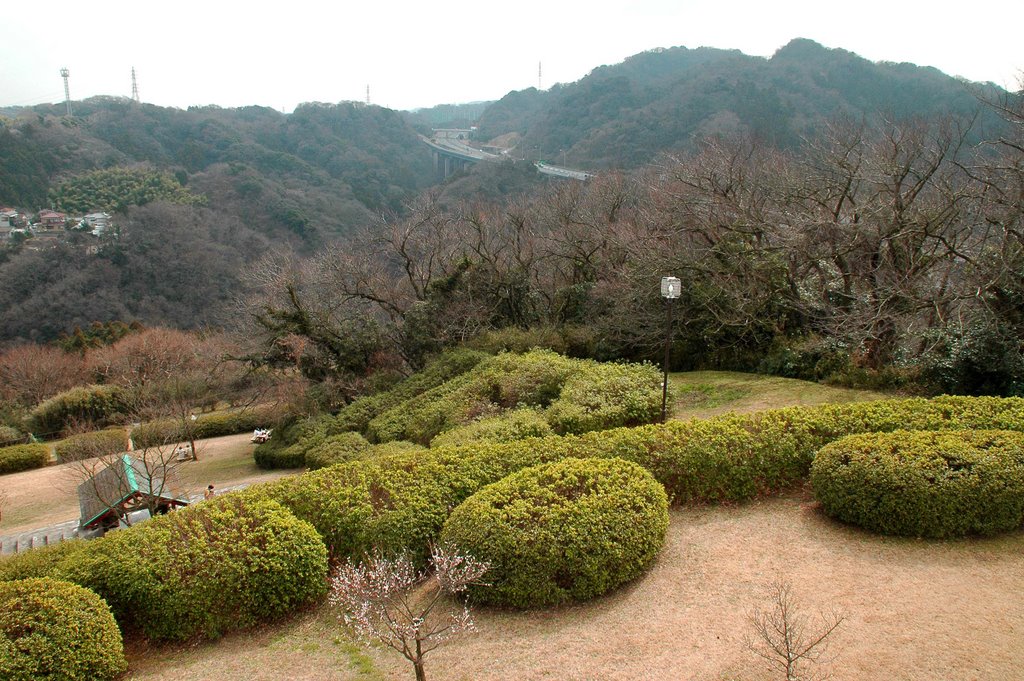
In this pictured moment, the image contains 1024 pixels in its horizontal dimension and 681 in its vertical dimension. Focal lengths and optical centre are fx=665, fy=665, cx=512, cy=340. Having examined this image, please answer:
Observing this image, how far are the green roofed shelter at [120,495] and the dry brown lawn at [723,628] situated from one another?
708cm

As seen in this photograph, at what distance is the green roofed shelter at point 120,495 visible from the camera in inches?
465

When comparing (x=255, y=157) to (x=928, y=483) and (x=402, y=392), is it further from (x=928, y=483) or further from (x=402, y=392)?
(x=928, y=483)

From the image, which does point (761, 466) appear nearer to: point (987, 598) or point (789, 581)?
point (789, 581)

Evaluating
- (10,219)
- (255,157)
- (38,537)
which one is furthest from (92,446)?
(255,157)

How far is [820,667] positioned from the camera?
14.5ft

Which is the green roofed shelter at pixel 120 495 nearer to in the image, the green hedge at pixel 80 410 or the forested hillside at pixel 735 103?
the green hedge at pixel 80 410

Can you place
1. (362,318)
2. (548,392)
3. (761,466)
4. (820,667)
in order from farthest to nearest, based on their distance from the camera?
(362,318) < (548,392) < (761,466) < (820,667)

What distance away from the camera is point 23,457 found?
67.7ft

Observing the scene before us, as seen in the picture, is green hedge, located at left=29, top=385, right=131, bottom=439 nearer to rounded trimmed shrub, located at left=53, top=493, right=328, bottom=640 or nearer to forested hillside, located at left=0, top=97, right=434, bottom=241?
rounded trimmed shrub, located at left=53, top=493, right=328, bottom=640

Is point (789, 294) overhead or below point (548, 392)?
overhead

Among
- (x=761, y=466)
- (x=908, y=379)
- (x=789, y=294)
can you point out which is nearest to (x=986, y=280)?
(x=908, y=379)

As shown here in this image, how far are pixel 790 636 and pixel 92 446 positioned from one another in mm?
17269

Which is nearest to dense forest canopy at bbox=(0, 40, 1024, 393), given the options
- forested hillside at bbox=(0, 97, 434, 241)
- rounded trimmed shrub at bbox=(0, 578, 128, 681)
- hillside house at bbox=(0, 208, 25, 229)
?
forested hillside at bbox=(0, 97, 434, 241)

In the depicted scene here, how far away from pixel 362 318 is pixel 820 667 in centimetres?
1609
